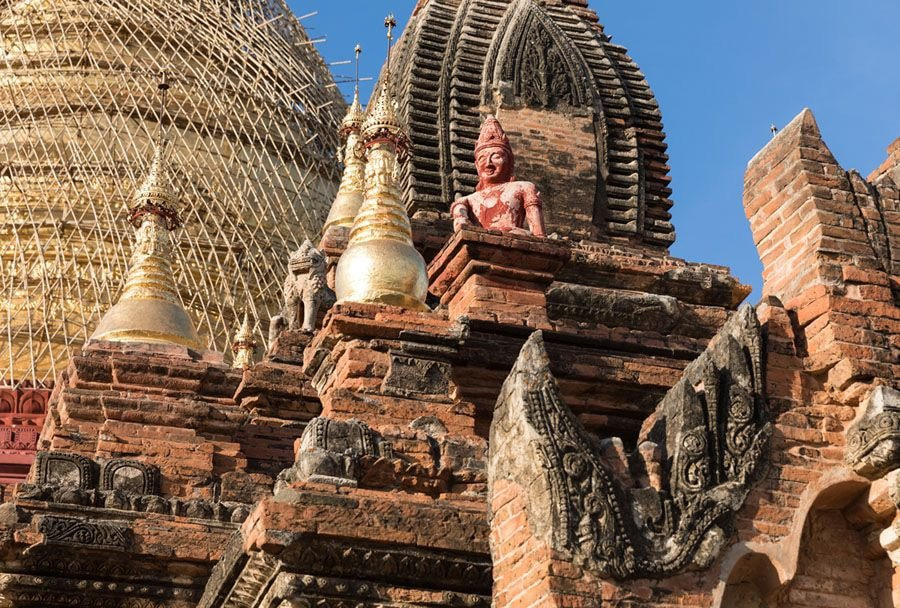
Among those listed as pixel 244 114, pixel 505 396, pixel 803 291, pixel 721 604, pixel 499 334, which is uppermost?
pixel 244 114

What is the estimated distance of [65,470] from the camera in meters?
12.0

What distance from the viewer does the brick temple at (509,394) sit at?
25.9 feet

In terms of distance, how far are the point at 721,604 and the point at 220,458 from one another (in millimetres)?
6496

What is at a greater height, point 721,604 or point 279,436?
point 279,436

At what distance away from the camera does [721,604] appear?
778 cm

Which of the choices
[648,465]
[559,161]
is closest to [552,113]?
[559,161]

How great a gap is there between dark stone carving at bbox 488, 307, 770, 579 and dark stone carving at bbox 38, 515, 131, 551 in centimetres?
393

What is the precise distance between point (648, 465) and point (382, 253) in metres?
4.60

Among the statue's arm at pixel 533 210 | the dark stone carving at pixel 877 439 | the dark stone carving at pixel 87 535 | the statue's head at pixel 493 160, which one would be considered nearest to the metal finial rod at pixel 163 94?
the statue's head at pixel 493 160

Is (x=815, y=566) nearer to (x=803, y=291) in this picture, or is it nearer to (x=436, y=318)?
(x=803, y=291)

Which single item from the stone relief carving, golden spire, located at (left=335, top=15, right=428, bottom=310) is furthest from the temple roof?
the stone relief carving

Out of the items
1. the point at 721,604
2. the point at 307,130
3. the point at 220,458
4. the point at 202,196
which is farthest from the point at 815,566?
the point at 307,130

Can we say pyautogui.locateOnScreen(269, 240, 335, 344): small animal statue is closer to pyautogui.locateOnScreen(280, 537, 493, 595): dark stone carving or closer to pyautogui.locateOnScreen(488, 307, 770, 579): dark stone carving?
pyautogui.locateOnScreen(280, 537, 493, 595): dark stone carving

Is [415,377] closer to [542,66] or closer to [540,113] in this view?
[540,113]
